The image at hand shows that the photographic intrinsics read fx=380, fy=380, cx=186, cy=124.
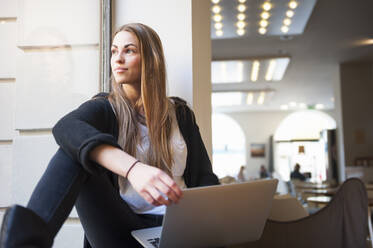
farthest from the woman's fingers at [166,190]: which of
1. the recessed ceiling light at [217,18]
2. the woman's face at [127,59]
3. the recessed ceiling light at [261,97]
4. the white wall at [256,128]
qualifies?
the white wall at [256,128]

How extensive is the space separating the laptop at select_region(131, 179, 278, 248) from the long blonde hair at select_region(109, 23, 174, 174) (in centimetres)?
29

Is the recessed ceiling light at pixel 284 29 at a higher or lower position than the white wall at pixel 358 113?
higher

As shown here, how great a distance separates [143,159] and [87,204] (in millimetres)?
295

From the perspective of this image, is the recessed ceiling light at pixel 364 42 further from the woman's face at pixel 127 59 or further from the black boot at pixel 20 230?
the black boot at pixel 20 230

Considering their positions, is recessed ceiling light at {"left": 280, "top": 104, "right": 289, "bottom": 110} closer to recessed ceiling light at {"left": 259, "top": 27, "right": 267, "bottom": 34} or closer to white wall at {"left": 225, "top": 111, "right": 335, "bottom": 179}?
white wall at {"left": 225, "top": 111, "right": 335, "bottom": 179}

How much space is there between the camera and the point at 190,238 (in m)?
1.05

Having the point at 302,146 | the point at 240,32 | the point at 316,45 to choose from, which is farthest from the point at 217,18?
the point at 302,146

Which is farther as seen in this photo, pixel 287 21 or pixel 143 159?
pixel 287 21

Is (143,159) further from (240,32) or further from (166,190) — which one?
(240,32)

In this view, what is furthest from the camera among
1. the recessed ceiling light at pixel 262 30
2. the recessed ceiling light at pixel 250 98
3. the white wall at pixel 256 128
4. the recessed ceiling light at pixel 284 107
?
the white wall at pixel 256 128

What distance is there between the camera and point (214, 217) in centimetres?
104

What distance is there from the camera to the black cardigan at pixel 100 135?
953mm

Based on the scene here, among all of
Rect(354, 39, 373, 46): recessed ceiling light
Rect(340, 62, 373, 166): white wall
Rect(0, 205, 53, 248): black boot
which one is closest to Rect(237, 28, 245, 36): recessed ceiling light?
Rect(354, 39, 373, 46): recessed ceiling light

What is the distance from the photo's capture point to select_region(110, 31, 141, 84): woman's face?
4.67ft
